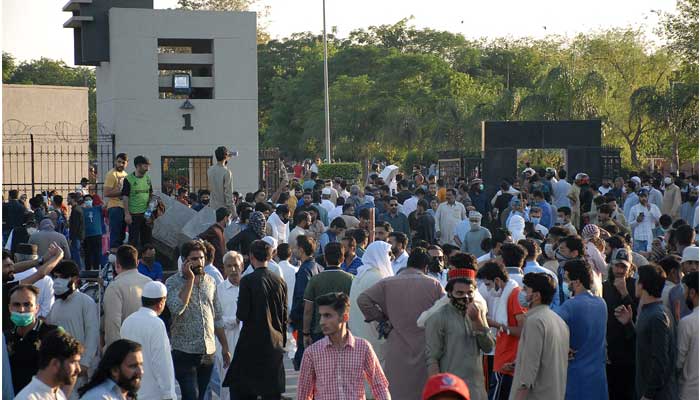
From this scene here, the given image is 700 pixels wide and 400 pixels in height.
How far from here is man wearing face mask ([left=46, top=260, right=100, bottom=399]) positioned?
9.32m

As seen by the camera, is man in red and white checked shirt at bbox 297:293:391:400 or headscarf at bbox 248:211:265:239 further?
headscarf at bbox 248:211:265:239

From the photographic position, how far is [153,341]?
27.5 ft

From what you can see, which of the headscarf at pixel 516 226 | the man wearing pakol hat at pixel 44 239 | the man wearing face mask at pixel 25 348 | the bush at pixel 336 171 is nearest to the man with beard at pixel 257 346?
the man wearing face mask at pixel 25 348

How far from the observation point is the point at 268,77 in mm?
79938

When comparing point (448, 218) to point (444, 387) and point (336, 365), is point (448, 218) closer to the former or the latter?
point (336, 365)

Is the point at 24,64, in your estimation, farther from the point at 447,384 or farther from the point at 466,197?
the point at 447,384

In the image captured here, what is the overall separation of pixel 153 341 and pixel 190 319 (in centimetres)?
137

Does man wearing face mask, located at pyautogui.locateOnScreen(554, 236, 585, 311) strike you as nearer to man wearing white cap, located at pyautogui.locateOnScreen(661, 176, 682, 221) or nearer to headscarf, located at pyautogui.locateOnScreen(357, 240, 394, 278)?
headscarf, located at pyautogui.locateOnScreen(357, 240, 394, 278)

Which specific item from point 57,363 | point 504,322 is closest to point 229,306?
point 504,322

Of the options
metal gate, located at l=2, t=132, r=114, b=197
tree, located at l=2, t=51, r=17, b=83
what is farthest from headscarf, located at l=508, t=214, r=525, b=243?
tree, located at l=2, t=51, r=17, b=83

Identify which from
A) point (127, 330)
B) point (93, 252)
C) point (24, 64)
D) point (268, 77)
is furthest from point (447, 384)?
point (24, 64)

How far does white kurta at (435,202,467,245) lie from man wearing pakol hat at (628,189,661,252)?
2995mm

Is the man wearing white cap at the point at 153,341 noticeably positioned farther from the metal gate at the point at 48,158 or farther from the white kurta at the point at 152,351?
the metal gate at the point at 48,158

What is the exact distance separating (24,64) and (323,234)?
80.3m
